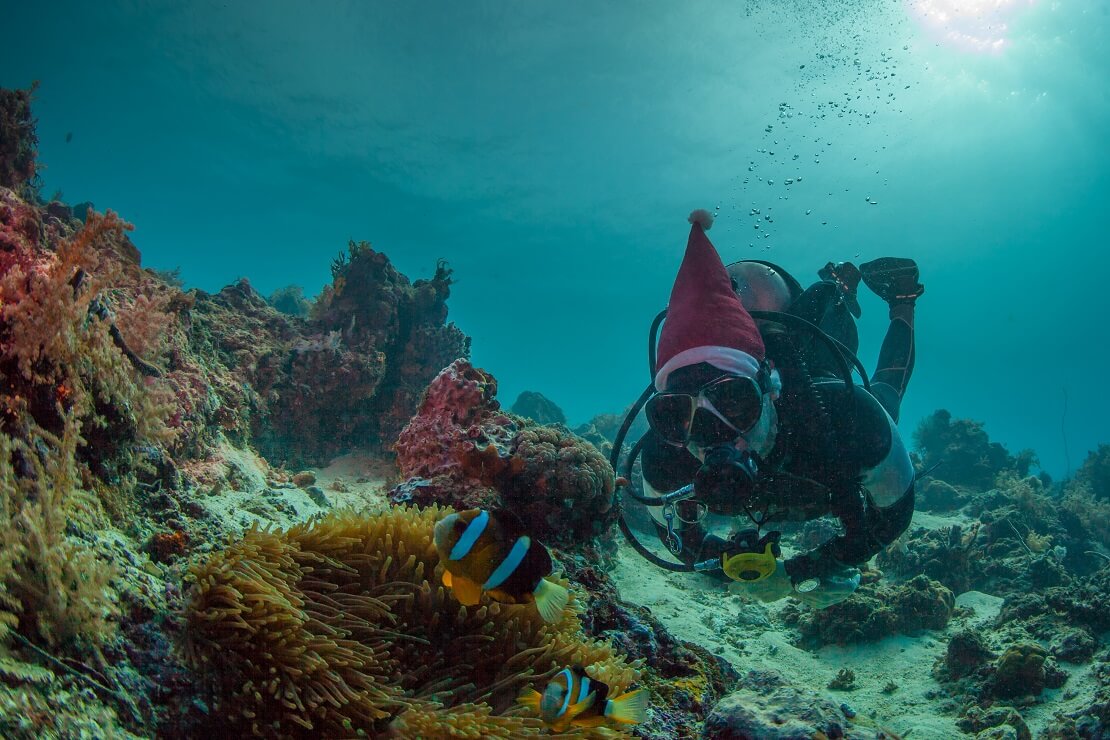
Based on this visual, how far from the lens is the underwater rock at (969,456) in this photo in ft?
53.9

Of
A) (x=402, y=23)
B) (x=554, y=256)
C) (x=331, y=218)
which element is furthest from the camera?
(x=554, y=256)

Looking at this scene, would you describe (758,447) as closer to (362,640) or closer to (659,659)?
(659,659)

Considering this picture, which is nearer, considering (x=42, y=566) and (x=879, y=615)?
(x=42, y=566)

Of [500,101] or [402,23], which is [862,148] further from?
[402,23]

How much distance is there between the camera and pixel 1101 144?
48.0m

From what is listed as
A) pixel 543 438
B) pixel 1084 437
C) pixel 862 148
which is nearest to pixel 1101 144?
pixel 862 148

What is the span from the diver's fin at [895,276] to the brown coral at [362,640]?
644 centimetres

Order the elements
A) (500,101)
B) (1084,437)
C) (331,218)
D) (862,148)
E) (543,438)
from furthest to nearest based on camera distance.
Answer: (1084,437) < (331,218) < (862,148) < (500,101) < (543,438)

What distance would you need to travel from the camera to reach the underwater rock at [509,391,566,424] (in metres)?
23.8

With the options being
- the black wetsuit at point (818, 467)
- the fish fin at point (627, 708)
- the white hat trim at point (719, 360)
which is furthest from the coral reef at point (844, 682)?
the fish fin at point (627, 708)

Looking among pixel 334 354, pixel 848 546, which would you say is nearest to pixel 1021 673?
pixel 848 546

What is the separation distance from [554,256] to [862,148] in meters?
30.6

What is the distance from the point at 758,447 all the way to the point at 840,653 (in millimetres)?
4089

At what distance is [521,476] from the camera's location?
4.40m
